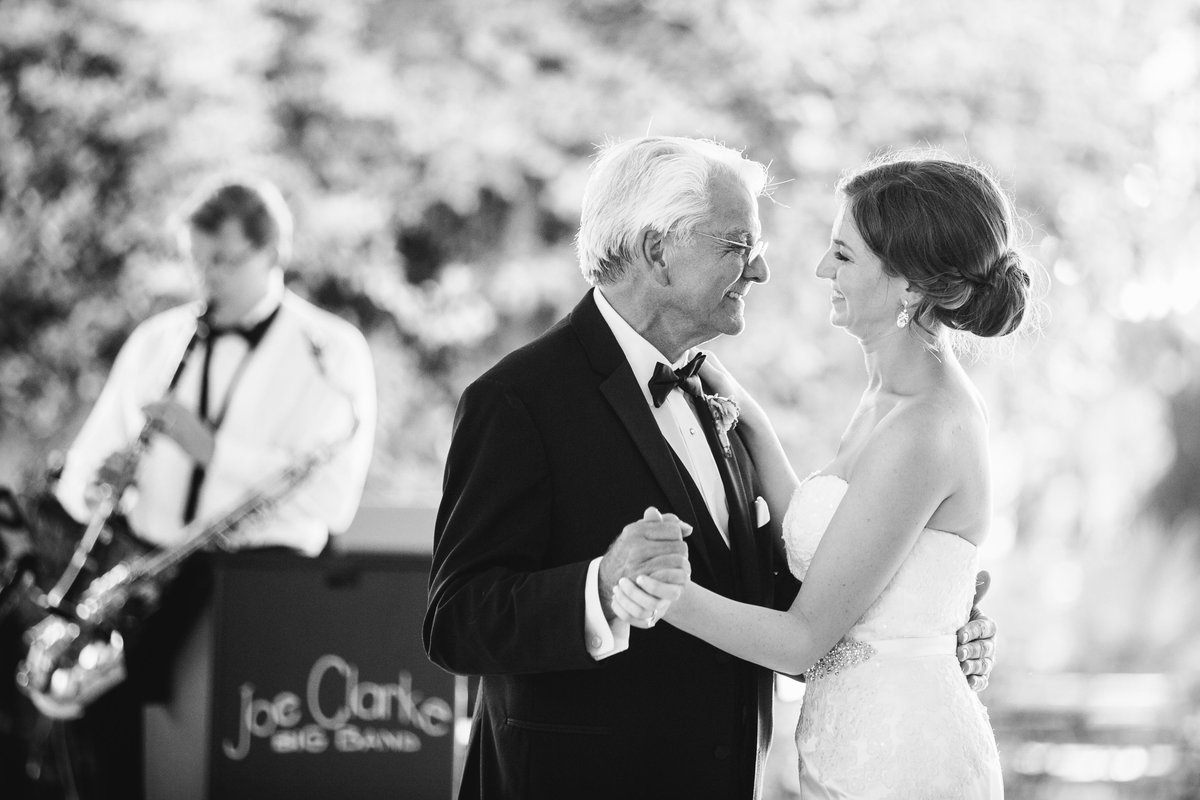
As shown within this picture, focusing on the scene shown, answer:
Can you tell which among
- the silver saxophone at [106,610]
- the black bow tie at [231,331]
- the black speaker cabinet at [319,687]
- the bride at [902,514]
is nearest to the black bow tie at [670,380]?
the bride at [902,514]

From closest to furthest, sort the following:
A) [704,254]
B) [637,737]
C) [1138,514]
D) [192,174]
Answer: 1. [637,737]
2. [704,254]
3. [192,174]
4. [1138,514]

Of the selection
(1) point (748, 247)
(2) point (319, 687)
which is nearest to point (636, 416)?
(1) point (748, 247)

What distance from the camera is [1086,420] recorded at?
7.55 meters

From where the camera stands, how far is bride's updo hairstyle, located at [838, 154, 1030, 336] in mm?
2465

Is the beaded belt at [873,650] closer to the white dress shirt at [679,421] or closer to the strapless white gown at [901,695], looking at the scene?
the strapless white gown at [901,695]

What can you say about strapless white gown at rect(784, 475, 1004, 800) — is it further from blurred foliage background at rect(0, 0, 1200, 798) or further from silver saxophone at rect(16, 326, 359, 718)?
blurred foliage background at rect(0, 0, 1200, 798)

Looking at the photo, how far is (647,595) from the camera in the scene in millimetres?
1930

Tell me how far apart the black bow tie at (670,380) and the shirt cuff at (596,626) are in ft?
1.61

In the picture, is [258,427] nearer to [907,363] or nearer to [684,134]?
[907,363]

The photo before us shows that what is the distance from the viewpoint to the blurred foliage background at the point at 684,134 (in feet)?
23.4

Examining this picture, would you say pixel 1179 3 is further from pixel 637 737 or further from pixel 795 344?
pixel 637 737

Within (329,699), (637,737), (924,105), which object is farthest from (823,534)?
(924,105)

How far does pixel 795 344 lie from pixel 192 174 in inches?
134

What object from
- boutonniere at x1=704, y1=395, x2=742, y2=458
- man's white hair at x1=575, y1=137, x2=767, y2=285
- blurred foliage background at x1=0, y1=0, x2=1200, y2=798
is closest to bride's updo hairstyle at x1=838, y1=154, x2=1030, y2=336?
man's white hair at x1=575, y1=137, x2=767, y2=285
